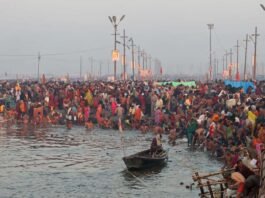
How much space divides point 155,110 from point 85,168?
14341 millimetres

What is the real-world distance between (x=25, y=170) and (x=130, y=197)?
7.09 meters

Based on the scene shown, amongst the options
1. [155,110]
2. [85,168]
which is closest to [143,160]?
[85,168]

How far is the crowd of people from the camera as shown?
3198cm

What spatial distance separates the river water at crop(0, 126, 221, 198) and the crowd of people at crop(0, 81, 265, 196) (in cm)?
124

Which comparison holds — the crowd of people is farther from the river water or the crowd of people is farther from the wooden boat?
the wooden boat

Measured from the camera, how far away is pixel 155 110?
43500 mm

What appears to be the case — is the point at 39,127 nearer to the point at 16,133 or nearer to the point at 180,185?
the point at 16,133

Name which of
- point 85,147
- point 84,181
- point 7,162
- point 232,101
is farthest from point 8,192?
point 232,101

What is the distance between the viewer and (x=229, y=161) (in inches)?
867

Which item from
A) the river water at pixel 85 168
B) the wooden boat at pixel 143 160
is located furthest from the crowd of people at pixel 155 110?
the wooden boat at pixel 143 160

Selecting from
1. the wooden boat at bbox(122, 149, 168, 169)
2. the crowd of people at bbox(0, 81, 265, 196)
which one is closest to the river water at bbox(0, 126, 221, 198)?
the wooden boat at bbox(122, 149, 168, 169)

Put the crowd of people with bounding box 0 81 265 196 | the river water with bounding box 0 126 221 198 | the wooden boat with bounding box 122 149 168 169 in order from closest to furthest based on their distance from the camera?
the river water with bounding box 0 126 221 198, the wooden boat with bounding box 122 149 168 169, the crowd of people with bounding box 0 81 265 196

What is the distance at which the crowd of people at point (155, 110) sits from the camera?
32.0 metres

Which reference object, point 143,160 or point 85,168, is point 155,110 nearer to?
point 85,168
